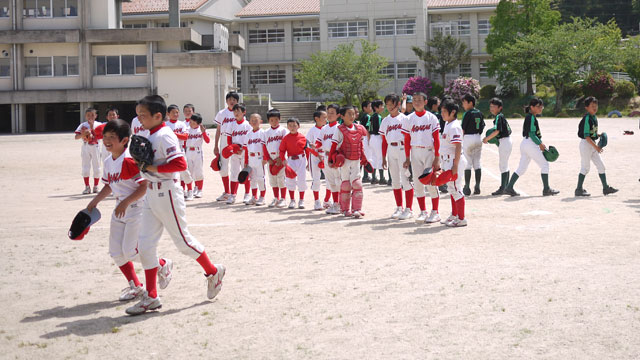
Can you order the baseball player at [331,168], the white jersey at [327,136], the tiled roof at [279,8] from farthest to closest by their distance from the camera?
1. the tiled roof at [279,8]
2. the white jersey at [327,136]
3. the baseball player at [331,168]

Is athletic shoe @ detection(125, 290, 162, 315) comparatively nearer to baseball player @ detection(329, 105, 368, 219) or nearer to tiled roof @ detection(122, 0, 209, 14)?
baseball player @ detection(329, 105, 368, 219)

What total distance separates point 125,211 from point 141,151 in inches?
28.9

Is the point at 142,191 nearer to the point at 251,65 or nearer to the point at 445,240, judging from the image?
the point at 445,240

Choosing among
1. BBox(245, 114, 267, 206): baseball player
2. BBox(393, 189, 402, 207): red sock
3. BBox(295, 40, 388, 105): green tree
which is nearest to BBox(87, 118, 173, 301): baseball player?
BBox(393, 189, 402, 207): red sock

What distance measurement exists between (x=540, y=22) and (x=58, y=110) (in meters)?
39.1

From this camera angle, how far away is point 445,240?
896 cm

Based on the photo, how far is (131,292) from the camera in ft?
20.8

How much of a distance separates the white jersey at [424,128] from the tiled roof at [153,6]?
168 feet

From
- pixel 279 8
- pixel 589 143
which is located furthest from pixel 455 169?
pixel 279 8

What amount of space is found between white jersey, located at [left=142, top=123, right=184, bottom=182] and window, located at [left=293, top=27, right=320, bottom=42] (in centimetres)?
5873

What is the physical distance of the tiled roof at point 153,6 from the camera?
58.8 metres

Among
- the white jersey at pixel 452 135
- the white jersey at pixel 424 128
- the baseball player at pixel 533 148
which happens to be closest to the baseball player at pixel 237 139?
the white jersey at pixel 424 128

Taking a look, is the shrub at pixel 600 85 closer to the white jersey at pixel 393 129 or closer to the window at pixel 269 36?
the window at pixel 269 36

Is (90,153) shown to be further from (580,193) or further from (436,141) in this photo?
(580,193)
